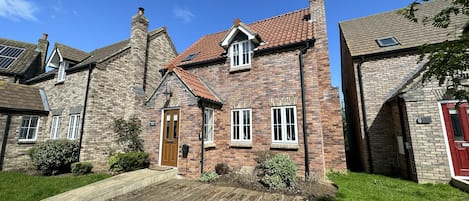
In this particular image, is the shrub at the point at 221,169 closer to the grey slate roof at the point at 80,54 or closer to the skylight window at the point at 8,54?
the grey slate roof at the point at 80,54

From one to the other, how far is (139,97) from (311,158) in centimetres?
1119

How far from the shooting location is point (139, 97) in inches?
526

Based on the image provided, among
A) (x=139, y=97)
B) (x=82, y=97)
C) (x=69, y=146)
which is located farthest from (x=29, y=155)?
(x=139, y=97)

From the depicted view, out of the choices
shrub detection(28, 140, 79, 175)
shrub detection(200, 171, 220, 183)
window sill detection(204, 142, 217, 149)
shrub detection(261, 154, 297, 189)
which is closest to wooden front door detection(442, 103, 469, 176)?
shrub detection(261, 154, 297, 189)

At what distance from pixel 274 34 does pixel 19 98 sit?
1746cm

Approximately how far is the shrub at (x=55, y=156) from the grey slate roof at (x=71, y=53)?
6210 millimetres

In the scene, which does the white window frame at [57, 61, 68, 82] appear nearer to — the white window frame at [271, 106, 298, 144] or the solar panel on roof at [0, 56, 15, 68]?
the solar panel on roof at [0, 56, 15, 68]

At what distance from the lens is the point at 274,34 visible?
11188 mm

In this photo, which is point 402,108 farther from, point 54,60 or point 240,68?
point 54,60

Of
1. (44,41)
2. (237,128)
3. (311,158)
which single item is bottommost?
(311,158)

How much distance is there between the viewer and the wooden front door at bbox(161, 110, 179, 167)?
29.7ft

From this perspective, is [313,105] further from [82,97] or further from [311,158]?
[82,97]

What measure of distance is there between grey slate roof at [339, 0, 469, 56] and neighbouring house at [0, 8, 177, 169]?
537 inches

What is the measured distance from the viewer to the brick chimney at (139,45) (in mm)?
13750
